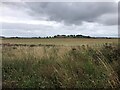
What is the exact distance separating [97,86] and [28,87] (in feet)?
5.84

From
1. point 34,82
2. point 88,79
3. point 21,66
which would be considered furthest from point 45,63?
point 88,79

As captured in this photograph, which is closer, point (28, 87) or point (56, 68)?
point (28, 87)

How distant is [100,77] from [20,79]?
7.37 feet

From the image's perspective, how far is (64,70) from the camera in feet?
23.2

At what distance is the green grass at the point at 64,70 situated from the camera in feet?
21.4

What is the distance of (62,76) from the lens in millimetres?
6723

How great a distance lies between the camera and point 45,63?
824 cm

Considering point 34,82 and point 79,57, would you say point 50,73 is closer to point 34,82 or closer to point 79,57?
point 34,82

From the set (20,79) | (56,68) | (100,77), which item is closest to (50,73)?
(56,68)

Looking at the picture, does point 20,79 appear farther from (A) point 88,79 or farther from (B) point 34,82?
(A) point 88,79

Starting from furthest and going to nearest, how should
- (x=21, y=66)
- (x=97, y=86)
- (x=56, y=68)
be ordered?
→ 1. (x=21, y=66)
2. (x=56, y=68)
3. (x=97, y=86)

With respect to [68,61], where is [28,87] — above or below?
below

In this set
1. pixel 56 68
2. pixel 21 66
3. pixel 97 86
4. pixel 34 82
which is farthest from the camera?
pixel 21 66

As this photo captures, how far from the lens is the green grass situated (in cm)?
652
